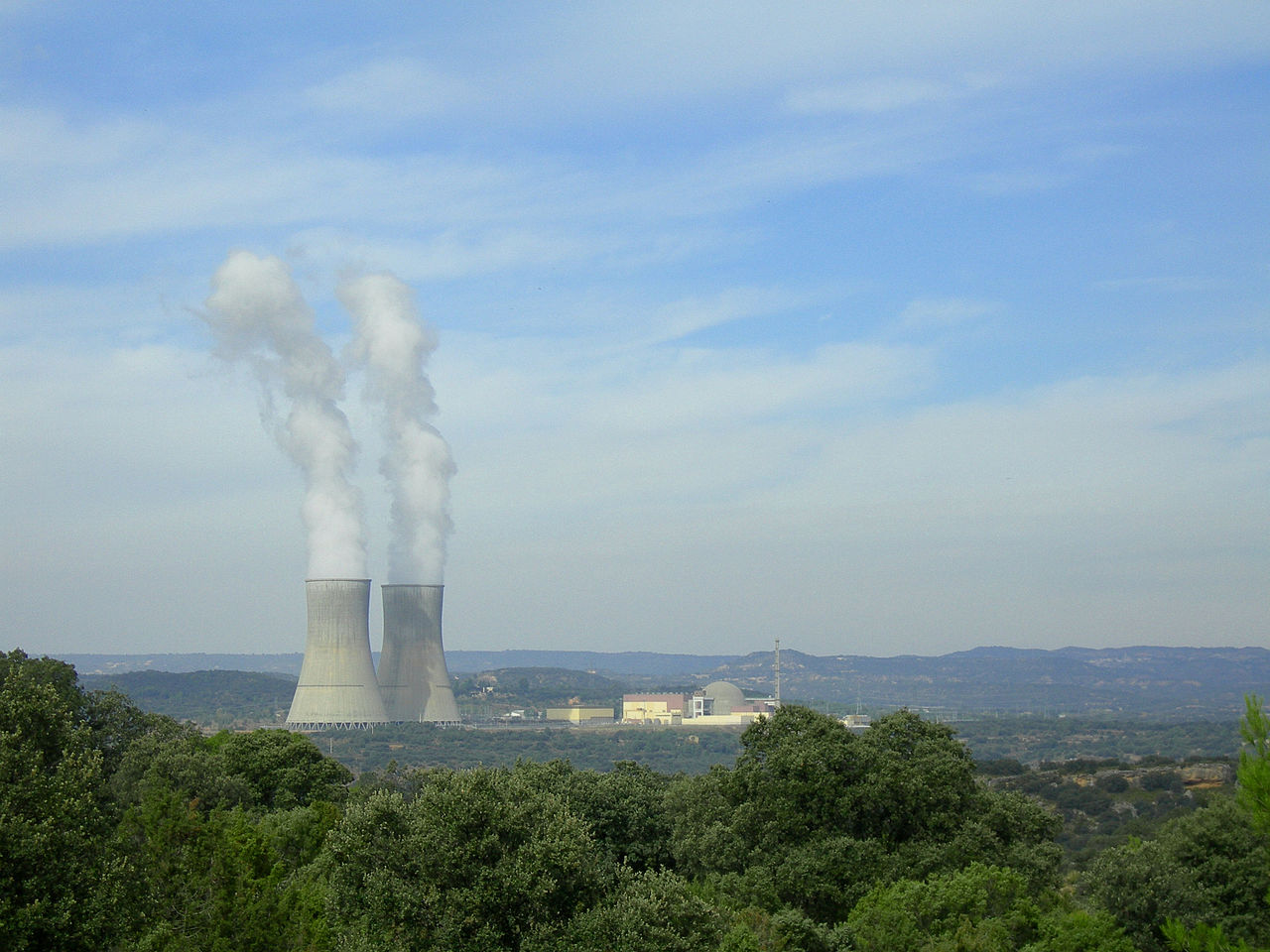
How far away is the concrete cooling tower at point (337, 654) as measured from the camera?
58.1 m

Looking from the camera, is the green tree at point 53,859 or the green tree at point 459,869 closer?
the green tree at point 53,859

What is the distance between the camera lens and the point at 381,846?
48.4ft

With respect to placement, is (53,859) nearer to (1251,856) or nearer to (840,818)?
(840,818)

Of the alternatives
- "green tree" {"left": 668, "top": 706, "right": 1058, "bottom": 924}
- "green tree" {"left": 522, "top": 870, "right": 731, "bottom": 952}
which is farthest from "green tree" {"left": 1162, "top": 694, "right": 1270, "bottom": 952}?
"green tree" {"left": 522, "top": 870, "right": 731, "bottom": 952}

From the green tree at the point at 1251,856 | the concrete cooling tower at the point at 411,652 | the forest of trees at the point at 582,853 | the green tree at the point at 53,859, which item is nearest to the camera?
the green tree at the point at 53,859

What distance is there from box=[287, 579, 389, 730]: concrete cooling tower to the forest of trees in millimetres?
21892

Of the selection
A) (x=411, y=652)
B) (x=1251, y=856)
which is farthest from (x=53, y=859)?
(x=411, y=652)

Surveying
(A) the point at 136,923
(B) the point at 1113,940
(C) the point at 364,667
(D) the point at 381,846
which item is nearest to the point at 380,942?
(D) the point at 381,846

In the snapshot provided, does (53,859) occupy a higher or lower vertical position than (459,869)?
higher

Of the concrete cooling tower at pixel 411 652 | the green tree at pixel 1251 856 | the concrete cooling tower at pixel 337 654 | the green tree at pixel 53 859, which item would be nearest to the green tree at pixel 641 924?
the green tree at pixel 53 859

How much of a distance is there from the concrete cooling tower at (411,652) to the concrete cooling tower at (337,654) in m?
8.34

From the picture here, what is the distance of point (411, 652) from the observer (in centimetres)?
6900

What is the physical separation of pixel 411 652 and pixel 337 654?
10535 mm

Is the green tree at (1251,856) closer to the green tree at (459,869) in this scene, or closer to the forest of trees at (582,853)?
the forest of trees at (582,853)
